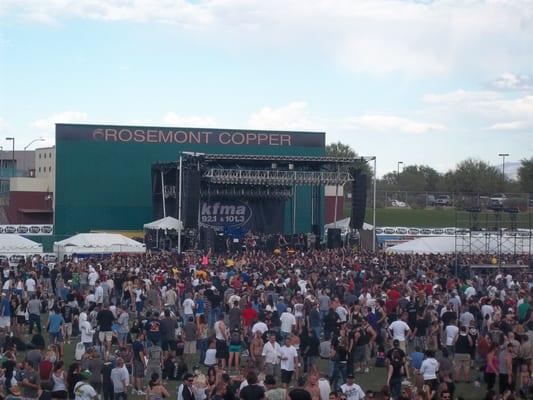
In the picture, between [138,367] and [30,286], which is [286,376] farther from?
[30,286]

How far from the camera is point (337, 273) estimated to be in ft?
85.4

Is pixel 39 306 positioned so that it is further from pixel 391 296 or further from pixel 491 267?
pixel 491 267

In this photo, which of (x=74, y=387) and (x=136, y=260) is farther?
(x=136, y=260)

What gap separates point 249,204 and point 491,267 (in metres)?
19.2

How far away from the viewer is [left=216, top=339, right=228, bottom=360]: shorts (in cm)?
1641

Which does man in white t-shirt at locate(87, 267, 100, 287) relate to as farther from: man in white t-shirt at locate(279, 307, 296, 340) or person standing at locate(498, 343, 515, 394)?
person standing at locate(498, 343, 515, 394)

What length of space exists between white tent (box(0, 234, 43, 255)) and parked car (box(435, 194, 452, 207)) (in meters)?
45.6

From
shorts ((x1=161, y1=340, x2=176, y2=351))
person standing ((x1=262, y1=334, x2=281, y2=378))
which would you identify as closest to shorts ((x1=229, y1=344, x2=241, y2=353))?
shorts ((x1=161, y1=340, x2=176, y2=351))

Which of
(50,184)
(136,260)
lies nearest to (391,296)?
(136,260)

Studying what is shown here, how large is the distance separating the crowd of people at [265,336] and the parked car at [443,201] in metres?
48.4

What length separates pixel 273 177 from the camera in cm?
4159

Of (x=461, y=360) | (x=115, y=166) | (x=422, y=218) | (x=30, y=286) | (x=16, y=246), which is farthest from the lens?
(x=422, y=218)

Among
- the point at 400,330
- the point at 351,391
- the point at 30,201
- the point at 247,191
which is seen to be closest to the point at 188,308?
the point at 400,330

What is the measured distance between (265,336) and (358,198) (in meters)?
26.3
